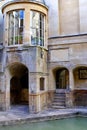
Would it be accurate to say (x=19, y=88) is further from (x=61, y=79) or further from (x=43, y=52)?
(x=43, y=52)

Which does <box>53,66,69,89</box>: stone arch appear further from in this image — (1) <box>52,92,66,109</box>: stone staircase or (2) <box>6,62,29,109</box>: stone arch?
(2) <box>6,62,29,109</box>: stone arch

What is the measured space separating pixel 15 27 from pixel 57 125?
6311 mm

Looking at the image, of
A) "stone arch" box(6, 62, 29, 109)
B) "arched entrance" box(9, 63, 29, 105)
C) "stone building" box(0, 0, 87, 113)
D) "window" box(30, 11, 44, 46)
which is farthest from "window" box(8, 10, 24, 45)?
"arched entrance" box(9, 63, 29, 105)

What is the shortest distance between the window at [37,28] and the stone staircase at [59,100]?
3528mm

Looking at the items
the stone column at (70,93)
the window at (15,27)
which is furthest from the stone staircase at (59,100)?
the window at (15,27)

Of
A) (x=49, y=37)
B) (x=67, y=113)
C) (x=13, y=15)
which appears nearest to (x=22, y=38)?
(x=13, y=15)

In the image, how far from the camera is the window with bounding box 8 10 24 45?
1162cm

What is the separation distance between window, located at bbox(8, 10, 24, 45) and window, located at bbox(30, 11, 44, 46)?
0.66m

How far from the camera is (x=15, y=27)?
1181cm

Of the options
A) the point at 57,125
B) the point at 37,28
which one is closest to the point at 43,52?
the point at 37,28

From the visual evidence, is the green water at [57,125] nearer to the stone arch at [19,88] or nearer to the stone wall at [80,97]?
the stone wall at [80,97]

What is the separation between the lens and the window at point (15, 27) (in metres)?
11.6

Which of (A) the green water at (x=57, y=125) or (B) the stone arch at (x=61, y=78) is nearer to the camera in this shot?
(A) the green water at (x=57, y=125)

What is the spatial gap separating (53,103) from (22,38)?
4.61 metres
